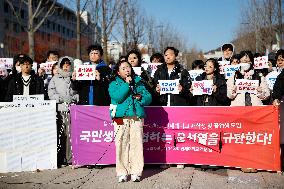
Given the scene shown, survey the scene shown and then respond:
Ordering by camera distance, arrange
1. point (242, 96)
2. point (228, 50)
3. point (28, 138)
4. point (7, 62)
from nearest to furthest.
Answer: point (242, 96) < point (28, 138) < point (228, 50) < point (7, 62)

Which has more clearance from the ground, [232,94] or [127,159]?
[232,94]

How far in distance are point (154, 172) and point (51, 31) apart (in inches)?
2915

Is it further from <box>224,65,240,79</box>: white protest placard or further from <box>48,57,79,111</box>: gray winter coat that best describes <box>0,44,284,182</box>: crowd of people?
<box>224,65,240,79</box>: white protest placard

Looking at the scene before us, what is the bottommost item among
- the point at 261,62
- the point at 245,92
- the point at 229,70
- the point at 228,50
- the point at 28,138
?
the point at 28,138

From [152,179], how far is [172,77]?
201 centimetres

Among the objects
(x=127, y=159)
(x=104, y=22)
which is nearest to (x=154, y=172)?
(x=127, y=159)

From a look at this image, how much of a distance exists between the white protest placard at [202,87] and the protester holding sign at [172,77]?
154 millimetres

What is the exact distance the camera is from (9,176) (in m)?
7.26

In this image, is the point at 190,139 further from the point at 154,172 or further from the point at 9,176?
the point at 9,176

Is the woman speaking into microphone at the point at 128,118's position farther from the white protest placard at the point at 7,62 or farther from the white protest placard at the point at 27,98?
the white protest placard at the point at 7,62

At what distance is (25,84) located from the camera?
7.95m

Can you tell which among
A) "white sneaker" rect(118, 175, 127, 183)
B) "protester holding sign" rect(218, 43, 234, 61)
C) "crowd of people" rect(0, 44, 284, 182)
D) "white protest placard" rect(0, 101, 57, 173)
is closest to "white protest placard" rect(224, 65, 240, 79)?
"crowd of people" rect(0, 44, 284, 182)

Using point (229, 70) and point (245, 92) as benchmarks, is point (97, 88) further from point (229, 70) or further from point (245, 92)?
point (229, 70)

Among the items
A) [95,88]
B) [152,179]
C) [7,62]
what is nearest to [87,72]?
[95,88]
